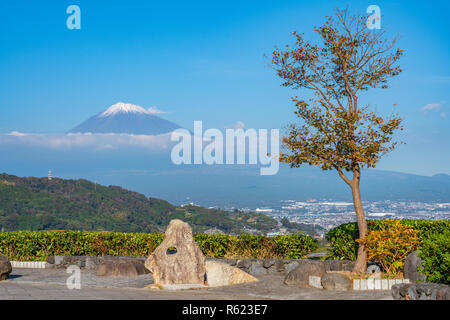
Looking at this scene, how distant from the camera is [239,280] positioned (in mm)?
13977

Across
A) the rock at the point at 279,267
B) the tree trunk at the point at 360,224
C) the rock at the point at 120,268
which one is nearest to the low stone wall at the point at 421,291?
the tree trunk at the point at 360,224

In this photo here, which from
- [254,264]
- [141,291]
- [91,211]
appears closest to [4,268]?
[141,291]

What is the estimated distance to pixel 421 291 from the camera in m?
9.78

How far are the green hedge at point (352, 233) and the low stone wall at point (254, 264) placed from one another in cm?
91

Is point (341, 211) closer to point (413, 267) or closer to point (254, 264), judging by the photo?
point (254, 264)

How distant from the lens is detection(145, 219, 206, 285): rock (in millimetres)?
13500

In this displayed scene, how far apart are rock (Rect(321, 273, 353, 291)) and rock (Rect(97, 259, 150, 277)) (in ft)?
19.7

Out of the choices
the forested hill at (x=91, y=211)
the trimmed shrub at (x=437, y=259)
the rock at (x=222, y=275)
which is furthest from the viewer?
the forested hill at (x=91, y=211)

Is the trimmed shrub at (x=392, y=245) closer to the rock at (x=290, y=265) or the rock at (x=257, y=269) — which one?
the rock at (x=290, y=265)

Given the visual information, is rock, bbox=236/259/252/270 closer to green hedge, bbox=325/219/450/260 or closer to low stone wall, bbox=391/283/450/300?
green hedge, bbox=325/219/450/260

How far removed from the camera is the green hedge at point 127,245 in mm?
16828

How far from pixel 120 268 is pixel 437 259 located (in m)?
8.91

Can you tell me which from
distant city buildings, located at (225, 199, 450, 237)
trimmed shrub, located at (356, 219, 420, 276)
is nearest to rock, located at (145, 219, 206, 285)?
trimmed shrub, located at (356, 219, 420, 276)

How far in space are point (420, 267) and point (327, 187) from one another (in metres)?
126
